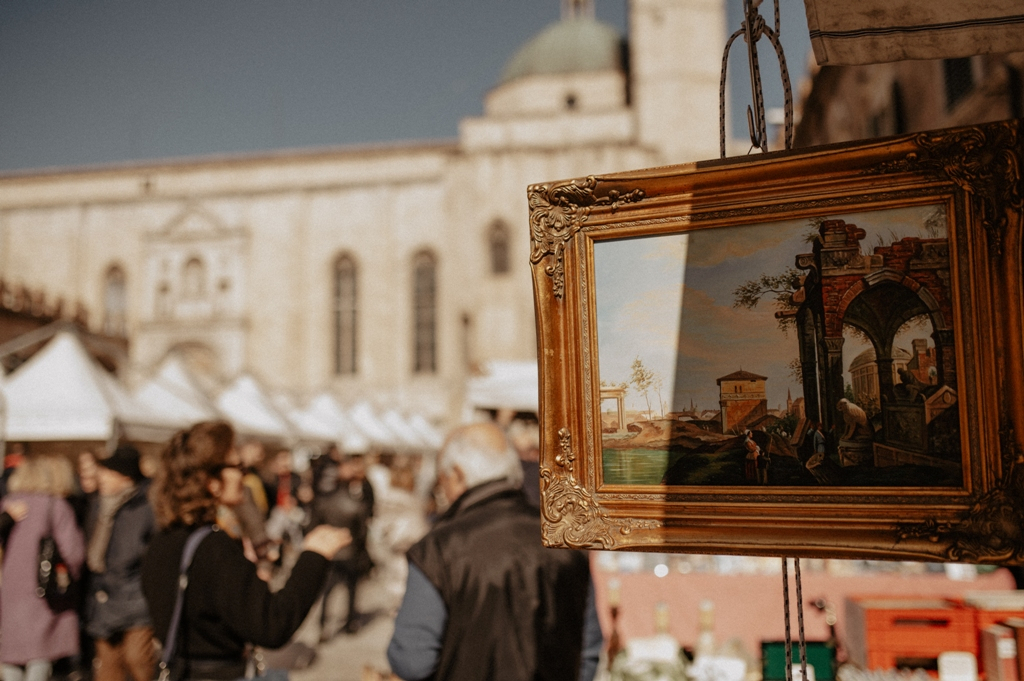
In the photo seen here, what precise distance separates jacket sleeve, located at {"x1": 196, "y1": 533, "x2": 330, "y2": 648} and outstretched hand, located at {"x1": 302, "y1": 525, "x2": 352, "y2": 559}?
0.07 feet

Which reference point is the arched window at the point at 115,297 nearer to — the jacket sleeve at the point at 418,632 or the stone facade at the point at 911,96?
the stone facade at the point at 911,96

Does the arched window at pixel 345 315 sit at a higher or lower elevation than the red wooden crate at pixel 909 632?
higher

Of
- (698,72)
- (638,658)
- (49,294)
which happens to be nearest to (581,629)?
(638,658)

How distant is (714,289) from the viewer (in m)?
1.40

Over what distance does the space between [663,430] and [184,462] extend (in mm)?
1731

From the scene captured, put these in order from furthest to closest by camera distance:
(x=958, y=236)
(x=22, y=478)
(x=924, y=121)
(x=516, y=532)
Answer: (x=924, y=121) → (x=22, y=478) → (x=516, y=532) → (x=958, y=236)

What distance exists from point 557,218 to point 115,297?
34.0m

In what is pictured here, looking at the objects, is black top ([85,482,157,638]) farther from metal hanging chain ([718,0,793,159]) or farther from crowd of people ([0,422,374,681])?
metal hanging chain ([718,0,793,159])

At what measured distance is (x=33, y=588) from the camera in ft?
14.4

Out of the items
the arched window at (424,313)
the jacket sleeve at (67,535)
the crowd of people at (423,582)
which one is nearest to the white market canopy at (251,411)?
the jacket sleeve at (67,535)

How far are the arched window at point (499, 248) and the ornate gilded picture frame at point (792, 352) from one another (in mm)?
26186

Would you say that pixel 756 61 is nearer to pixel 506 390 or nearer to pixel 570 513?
pixel 570 513

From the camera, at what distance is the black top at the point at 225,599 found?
2.24 metres

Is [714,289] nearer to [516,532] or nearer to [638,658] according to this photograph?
[516,532]
